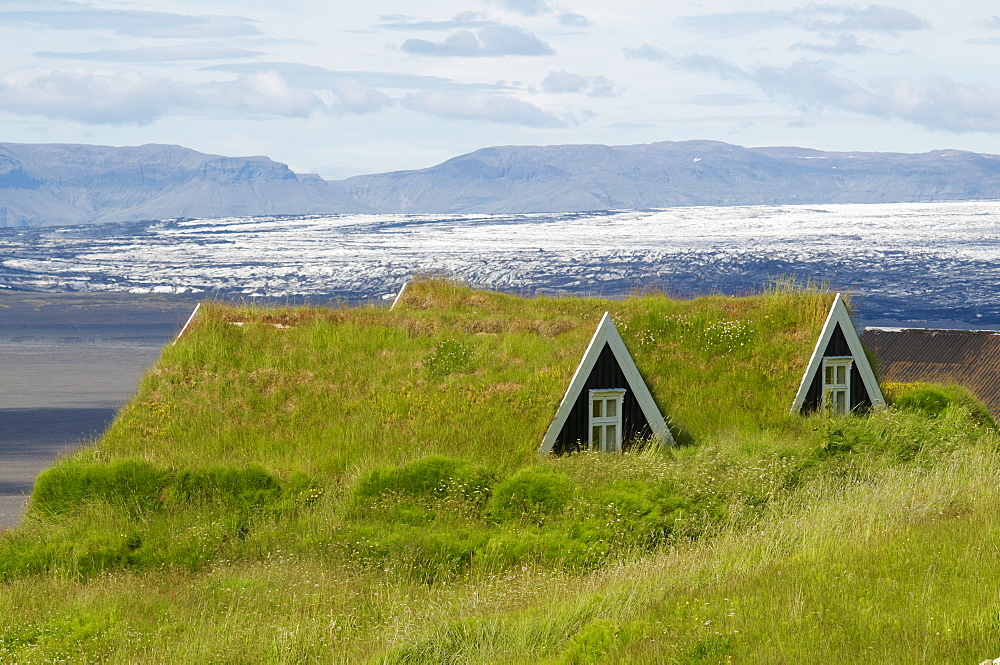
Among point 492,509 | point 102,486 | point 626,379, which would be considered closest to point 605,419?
point 626,379

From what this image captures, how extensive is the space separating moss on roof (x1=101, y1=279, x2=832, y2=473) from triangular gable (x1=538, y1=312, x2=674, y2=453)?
23 cm

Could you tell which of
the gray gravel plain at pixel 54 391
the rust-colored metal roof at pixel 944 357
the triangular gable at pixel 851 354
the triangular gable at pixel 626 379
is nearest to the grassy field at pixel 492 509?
the triangular gable at pixel 851 354

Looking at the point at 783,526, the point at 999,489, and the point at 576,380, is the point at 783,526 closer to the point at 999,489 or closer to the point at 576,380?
the point at 999,489

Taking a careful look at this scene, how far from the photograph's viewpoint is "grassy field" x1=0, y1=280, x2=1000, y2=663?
14469mm

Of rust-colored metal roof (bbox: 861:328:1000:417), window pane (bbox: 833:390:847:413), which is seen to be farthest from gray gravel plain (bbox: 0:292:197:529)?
rust-colored metal roof (bbox: 861:328:1000:417)

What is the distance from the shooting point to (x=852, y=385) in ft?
103

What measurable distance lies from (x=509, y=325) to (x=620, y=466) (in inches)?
233

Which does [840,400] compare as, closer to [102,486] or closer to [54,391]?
[102,486]

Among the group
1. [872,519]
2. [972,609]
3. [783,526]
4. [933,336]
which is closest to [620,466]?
[783,526]

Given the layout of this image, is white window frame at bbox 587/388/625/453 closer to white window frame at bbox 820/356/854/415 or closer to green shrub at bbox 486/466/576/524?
green shrub at bbox 486/466/576/524

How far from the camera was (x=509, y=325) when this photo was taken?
2864cm

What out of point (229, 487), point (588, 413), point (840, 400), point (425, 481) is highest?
point (588, 413)

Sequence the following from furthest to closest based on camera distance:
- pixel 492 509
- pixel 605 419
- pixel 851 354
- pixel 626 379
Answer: pixel 851 354 → pixel 626 379 → pixel 605 419 → pixel 492 509

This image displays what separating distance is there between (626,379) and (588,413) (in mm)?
1310
